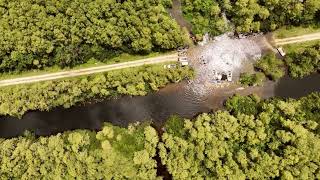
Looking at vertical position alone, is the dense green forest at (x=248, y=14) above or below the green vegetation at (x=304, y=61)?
above

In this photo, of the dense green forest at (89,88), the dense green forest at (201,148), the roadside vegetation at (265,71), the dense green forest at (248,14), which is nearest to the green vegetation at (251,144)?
the dense green forest at (201,148)

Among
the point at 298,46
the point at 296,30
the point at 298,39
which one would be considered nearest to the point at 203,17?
the point at 296,30

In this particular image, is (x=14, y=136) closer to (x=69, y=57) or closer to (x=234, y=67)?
(x=69, y=57)

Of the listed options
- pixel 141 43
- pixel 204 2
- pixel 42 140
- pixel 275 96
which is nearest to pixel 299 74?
pixel 275 96

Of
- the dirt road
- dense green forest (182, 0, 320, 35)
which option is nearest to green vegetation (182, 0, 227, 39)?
dense green forest (182, 0, 320, 35)

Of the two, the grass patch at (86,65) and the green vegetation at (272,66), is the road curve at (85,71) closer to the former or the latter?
the grass patch at (86,65)

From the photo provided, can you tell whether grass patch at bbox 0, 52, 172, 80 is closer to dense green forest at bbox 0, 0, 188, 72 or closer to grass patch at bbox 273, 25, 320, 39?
dense green forest at bbox 0, 0, 188, 72
